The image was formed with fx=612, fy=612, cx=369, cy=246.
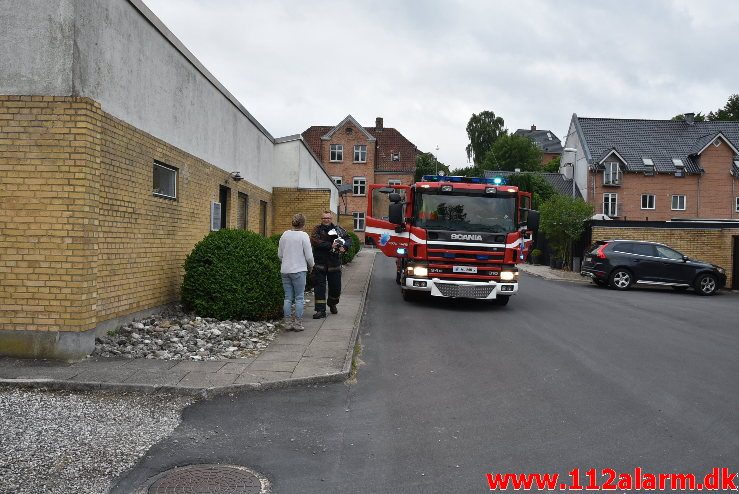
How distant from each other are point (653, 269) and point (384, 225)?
10567 millimetres

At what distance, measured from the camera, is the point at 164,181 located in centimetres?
999

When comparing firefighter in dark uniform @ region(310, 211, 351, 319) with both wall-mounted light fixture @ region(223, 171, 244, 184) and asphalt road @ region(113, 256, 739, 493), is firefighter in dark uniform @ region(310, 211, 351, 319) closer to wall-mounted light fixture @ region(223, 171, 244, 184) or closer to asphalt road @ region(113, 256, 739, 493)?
asphalt road @ region(113, 256, 739, 493)

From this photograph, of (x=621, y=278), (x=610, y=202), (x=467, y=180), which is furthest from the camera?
(x=610, y=202)

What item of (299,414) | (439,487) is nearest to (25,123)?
(299,414)

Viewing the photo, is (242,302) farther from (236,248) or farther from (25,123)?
(25,123)

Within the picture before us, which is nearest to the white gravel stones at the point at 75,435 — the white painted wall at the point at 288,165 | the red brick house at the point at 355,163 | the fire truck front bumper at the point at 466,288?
the fire truck front bumper at the point at 466,288

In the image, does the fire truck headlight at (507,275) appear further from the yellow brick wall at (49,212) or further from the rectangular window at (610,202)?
the rectangular window at (610,202)

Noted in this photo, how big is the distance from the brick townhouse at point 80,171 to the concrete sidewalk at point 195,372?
0.59 metres

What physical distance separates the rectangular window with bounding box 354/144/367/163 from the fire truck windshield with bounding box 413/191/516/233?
1826 inches

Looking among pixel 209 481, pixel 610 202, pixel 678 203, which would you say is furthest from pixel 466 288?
pixel 678 203

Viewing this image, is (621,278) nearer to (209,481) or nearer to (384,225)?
(384,225)

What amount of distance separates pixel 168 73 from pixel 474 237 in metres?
6.57

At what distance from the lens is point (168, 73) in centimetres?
991

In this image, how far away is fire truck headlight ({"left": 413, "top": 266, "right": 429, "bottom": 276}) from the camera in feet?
41.6
